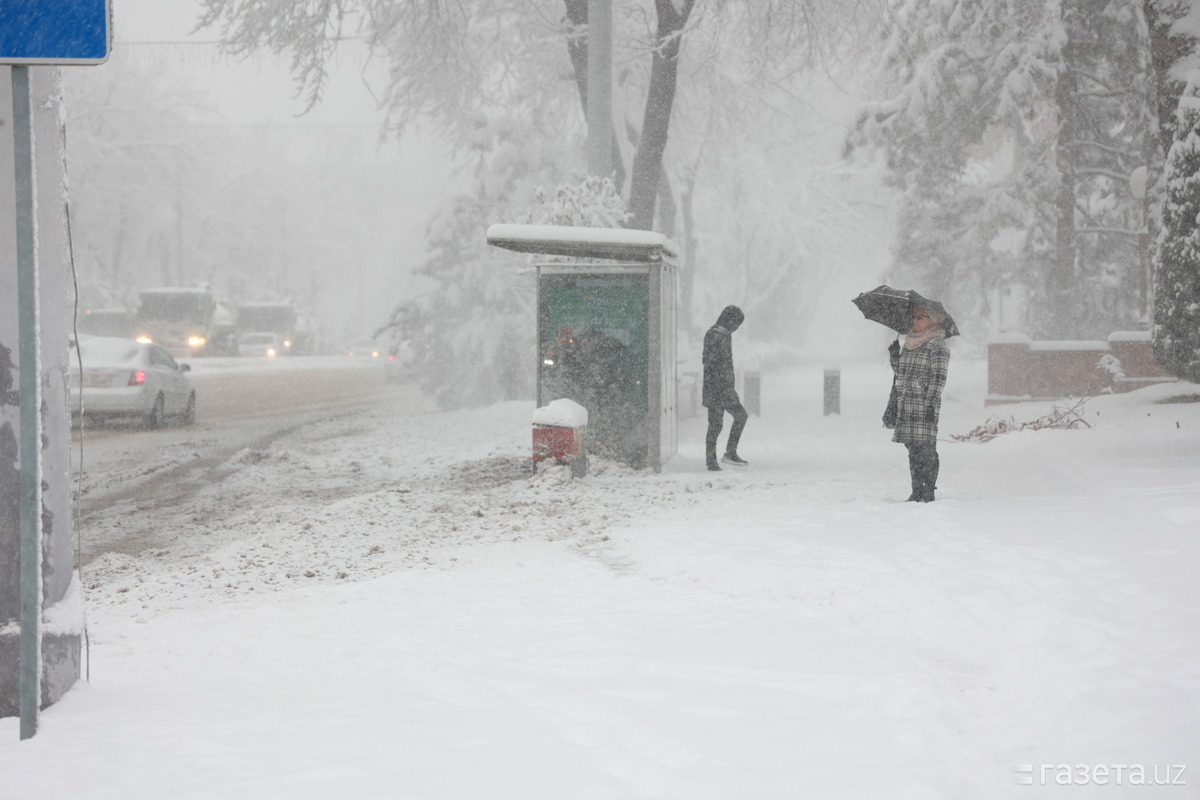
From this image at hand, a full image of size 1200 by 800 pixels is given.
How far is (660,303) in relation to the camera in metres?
12.3

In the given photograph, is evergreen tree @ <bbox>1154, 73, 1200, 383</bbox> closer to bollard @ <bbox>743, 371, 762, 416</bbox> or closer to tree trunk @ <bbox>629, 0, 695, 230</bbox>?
tree trunk @ <bbox>629, 0, 695, 230</bbox>

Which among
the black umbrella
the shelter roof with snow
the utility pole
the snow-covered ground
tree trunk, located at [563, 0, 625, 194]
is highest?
tree trunk, located at [563, 0, 625, 194]

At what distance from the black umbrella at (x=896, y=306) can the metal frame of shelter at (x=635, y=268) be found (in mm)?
3082

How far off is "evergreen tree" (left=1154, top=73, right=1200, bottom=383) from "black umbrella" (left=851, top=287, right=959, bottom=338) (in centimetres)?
283

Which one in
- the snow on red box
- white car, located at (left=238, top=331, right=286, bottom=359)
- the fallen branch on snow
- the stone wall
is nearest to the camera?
the snow on red box

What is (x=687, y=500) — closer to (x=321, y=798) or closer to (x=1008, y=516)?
(x=1008, y=516)

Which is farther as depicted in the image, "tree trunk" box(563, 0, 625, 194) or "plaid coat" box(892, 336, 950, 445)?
"tree trunk" box(563, 0, 625, 194)

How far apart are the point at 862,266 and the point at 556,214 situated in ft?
131

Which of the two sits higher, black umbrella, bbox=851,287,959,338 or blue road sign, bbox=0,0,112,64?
blue road sign, bbox=0,0,112,64

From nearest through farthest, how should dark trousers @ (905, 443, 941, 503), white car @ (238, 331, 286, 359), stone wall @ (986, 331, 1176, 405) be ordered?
dark trousers @ (905, 443, 941, 503), stone wall @ (986, 331, 1176, 405), white car @ (238, 331, 286, 359)

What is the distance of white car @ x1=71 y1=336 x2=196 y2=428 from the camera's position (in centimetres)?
1845

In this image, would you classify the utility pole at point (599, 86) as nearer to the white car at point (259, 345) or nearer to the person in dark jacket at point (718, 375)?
the person in dark jacket at point (718, 375)

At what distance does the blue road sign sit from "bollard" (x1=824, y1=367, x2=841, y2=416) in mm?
17947

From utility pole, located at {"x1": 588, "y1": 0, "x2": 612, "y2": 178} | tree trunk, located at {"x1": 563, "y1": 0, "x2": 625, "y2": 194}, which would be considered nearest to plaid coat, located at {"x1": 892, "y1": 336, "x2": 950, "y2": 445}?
utility pole, located at {"x1": 588, "y1": 0, "x2": 612, "y2": 178}
